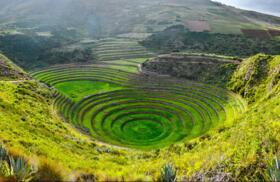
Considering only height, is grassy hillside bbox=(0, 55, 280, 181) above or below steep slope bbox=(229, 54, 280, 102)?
below

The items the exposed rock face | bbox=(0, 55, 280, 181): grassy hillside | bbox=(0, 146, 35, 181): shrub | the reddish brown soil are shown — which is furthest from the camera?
→ the reddish brown soil

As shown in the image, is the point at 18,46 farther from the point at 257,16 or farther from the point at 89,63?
the point at 257,16

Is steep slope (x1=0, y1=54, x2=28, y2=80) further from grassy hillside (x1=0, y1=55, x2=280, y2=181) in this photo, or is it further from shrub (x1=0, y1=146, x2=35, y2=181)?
shrub (x1=0, y1=146, x2=35, y2=181)

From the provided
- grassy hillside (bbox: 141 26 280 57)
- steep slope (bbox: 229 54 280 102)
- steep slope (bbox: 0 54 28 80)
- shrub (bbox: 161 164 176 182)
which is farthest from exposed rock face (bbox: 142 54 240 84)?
shrub (bbox: 161 164 176 182)

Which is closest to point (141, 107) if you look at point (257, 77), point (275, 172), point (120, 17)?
point (257, 77)

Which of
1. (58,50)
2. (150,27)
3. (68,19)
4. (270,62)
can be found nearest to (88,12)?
(68,19)

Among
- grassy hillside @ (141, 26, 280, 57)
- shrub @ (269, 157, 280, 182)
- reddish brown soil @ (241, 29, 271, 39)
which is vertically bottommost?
shrub @ (269, 157, 280, 182)

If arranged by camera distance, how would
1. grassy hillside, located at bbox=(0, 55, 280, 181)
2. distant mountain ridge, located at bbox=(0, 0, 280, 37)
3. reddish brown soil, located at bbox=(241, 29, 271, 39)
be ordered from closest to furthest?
1. grassy hillside, located at bbox=(0, 55, 280, 181)
2. reddish brown soil, located at bbox=(241, 29, 271, 39)
3. distant mountain ridge, located at bbox=(0, 0, 280, 37)

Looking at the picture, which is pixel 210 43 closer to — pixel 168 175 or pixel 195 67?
pixel 195 67
